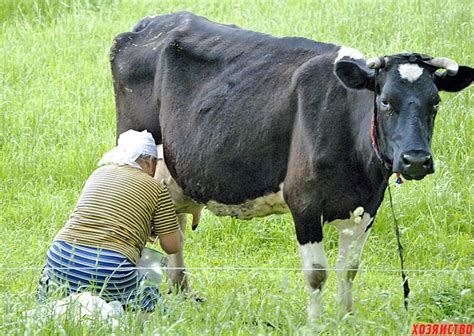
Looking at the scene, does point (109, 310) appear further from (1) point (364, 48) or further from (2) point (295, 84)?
(1) point (364, 48)

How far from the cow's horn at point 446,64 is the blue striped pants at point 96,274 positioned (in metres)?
2.28

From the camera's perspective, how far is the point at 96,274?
707 centimetres

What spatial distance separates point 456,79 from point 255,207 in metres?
1.77

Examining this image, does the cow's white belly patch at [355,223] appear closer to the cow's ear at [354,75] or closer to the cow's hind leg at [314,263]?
the cow's hind leg at [314,263]

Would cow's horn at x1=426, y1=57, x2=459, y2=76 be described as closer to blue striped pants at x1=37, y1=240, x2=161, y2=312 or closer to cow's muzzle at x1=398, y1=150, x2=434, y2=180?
cow's muzzle at x1=398, y1=150, x2=434, y2=180

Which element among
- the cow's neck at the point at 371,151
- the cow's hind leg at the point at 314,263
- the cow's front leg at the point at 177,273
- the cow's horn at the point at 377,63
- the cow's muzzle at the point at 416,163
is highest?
the cow's horn at the point at 377,63

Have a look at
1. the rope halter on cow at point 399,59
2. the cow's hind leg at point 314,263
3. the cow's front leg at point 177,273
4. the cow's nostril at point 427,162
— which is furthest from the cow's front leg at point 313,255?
the cow's front leg at point 177,273

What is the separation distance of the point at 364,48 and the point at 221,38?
14.1 feet

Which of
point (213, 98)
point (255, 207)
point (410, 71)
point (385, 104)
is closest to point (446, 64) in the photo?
point (410, 71)

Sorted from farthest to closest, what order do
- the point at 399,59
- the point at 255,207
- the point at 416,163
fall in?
the point at 255,207
the point at 399,59
the point at 416,163

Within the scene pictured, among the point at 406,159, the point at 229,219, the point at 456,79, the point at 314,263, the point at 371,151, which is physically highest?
the point at 456,79

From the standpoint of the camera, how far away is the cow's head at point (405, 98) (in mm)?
6844

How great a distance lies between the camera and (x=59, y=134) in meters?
11.7

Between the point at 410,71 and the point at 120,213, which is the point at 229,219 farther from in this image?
the point at 410,71
